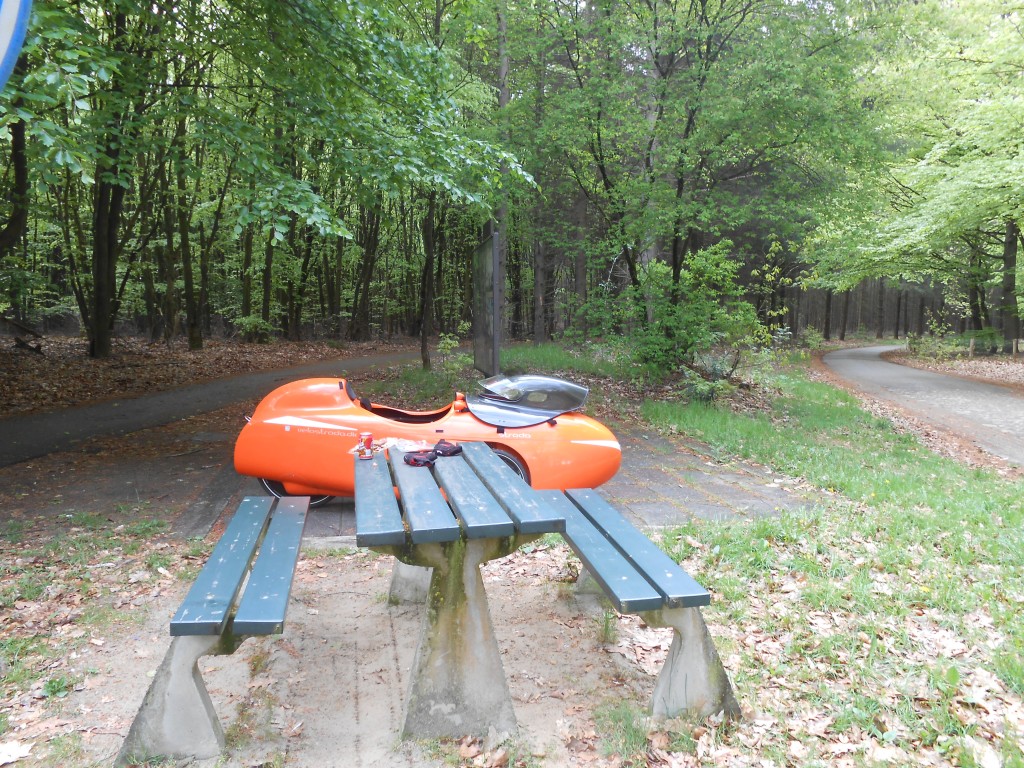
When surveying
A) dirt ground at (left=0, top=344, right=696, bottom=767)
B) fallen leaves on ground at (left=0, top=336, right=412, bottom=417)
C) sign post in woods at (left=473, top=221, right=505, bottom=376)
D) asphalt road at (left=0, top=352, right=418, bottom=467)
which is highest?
sign post in woods at (left=473, top=221, right=505, bottom=376)

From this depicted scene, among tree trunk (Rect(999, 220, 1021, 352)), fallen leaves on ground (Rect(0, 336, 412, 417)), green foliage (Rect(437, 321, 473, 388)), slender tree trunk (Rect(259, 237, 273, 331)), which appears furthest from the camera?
tree trunk (Rect(999, 220, 1021, 352))

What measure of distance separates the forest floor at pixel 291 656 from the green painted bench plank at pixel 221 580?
0.59 metres

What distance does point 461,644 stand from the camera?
2.63m

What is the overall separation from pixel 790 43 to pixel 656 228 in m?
3.39

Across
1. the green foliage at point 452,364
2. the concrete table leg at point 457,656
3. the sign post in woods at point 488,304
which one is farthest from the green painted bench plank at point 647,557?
the green foliage at point 452,364

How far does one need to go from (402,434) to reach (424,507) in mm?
2149

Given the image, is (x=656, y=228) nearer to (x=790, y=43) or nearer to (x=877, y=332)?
(x=790, y=43)

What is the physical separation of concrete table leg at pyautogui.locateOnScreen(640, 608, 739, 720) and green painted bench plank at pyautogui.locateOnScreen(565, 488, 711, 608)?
0.43 ft

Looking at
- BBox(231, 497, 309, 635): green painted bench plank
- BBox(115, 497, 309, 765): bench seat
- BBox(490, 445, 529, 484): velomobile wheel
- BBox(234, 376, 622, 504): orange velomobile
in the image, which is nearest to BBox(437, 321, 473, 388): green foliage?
BBox(234, 376, 622, 504): orange velomobile

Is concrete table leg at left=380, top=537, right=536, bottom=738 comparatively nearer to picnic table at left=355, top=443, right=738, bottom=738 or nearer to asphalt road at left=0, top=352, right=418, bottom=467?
picnic table at left=355, top=443, right=738, bottom=738

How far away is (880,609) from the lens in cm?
342

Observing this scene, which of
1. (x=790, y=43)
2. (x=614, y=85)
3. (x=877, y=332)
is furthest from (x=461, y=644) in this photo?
(x=877, y=332)

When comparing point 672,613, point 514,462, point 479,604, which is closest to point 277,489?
point 514,462

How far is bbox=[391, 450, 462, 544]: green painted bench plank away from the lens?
2.42 m
